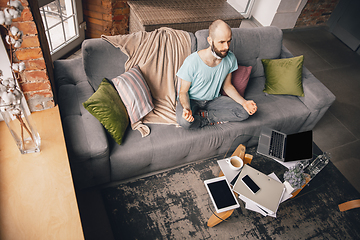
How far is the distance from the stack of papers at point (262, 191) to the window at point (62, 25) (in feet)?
7.31

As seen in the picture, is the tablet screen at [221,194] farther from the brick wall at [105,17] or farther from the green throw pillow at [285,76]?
the brick wall at [105,17]

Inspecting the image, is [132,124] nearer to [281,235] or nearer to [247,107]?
[247,107]

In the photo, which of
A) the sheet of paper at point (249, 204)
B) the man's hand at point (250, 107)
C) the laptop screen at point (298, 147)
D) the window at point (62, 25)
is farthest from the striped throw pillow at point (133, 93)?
the window at point (62, 25)

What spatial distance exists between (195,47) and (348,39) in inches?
144

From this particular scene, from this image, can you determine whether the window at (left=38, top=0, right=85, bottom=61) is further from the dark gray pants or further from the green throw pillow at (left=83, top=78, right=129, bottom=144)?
the dark gray pants

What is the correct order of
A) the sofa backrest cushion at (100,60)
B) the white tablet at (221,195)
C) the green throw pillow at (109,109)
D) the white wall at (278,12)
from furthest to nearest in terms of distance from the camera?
the white wall at (278,12) < the sofa backrest cushion at (100,60) < the green throw pillow at (109,109) < the white tablet at (221,195)

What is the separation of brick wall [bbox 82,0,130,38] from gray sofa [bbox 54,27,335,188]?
1095mm

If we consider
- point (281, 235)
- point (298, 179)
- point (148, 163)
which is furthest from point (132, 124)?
point (281, 235)

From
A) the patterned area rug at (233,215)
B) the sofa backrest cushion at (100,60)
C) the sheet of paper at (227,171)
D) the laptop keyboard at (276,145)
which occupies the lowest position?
the patterned area rug at (233,215)

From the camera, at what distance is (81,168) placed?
1593 mm

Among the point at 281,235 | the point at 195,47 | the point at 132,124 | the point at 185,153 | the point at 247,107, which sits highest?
the point at 195,47

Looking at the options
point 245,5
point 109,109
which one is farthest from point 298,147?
point 245,5

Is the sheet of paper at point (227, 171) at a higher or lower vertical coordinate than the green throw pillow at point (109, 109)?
lower

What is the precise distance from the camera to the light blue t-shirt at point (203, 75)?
6.06 ft
